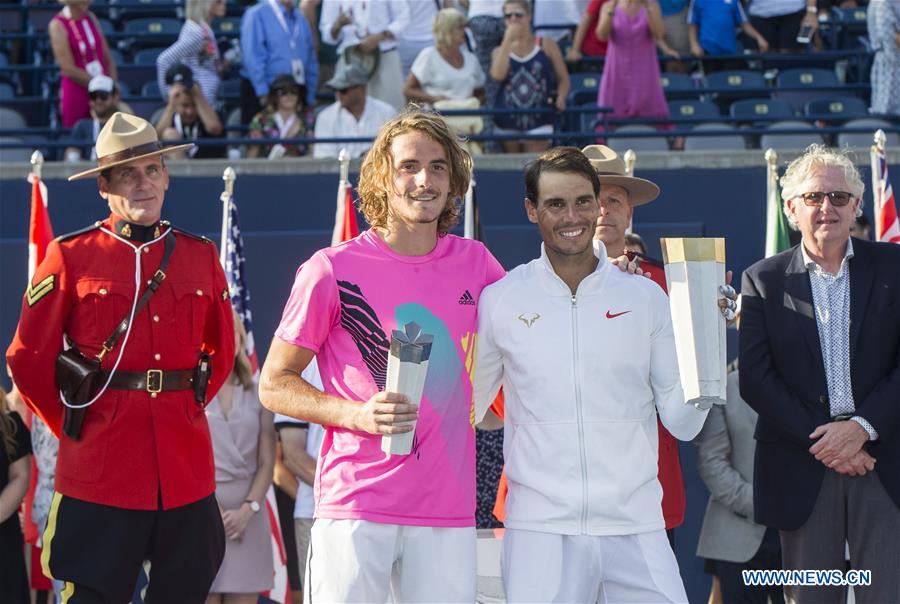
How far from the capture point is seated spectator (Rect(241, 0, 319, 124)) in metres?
10.2

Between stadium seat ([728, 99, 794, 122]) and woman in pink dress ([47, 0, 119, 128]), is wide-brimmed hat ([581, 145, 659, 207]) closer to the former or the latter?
woman in pink dress ([47, 0, 119, 128])

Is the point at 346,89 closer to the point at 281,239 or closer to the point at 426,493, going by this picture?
the point at 281,239

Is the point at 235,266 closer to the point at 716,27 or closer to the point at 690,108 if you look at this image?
the point at 690,108

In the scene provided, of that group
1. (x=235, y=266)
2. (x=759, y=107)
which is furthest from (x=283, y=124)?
(x=759, y=107)

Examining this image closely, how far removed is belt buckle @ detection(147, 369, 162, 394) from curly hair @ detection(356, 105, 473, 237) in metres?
1.12

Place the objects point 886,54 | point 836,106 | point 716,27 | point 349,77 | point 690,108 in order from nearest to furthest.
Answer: point 349,77
point 886,54
point 690,108
point 836,106
point 716,27

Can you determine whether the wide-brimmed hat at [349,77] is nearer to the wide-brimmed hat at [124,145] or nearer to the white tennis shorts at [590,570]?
the wide-brimmed hat at [124,145]

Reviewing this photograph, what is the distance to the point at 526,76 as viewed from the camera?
9.87 metres

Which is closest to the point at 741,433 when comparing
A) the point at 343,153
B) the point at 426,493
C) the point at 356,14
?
the point at 343,153

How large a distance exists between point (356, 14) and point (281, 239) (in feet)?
7.12

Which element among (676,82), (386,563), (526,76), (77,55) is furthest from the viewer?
(676,82)

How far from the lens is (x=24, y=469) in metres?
6.45

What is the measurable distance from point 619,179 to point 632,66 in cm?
508

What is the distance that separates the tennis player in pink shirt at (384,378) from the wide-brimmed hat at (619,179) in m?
1.26
